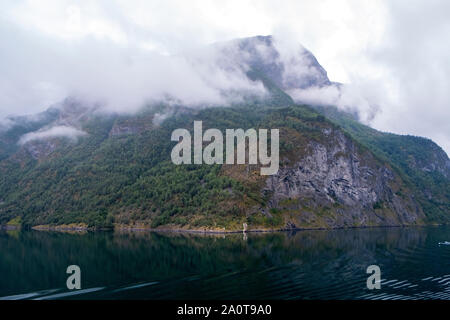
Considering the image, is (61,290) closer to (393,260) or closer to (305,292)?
(305,292)

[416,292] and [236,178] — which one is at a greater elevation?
[236,178]

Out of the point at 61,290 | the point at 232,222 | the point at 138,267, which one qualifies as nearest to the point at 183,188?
the point at 232,222

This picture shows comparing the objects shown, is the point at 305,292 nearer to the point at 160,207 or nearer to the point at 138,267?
the point at 138,267

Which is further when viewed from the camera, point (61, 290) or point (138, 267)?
point (138, 267)

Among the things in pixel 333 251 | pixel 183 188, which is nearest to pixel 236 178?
pixel 183 188
